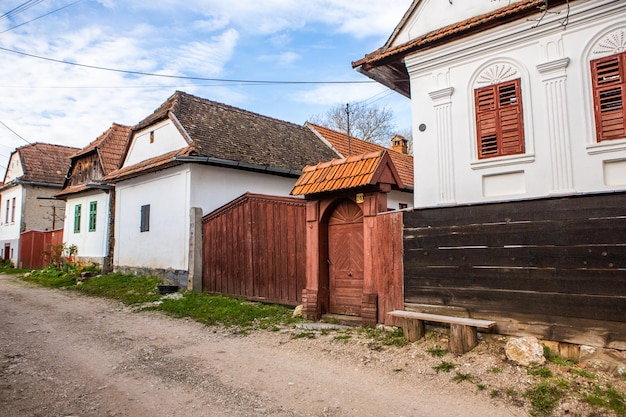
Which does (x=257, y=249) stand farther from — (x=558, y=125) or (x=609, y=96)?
(x=609, y=96)

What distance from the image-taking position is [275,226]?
9.91 m

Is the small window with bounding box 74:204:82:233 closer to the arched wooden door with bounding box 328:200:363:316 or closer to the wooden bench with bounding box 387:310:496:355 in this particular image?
the arched wooden door with bounding box 328:200:363:316

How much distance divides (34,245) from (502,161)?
80.3 ft

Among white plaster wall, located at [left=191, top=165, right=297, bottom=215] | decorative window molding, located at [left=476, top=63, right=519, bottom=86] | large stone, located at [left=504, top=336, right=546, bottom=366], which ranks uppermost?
decorative window molding, located at [left=476, top=63, right=519, bottom=86]

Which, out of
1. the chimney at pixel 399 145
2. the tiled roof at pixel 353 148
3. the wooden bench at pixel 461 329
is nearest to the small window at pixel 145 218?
the tiled roof at pixel 353 148

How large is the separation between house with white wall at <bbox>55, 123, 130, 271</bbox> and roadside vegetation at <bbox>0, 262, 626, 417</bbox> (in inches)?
192

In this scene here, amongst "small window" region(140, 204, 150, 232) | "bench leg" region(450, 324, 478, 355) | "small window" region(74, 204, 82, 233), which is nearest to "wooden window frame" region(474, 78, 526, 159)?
"bench leg" region(450, 324, 478, 355)

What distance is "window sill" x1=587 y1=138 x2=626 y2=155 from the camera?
597 centimetres

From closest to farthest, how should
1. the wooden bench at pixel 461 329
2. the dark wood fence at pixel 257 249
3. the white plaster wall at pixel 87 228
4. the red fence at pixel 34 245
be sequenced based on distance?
the wooden bench at pixel 461 329, the dark wood fence at pixel 257 249, the white plaster wall at pixel 87 228, the red fence at pixel 34 245

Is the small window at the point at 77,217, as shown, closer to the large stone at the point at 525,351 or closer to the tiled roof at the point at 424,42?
the tiled roof at the point at 424,42

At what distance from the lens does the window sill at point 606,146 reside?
19.6ft

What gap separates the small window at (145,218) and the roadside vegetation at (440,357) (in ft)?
7.22

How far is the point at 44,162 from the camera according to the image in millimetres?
26672

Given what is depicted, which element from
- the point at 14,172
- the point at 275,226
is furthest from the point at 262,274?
the point at 14,172
